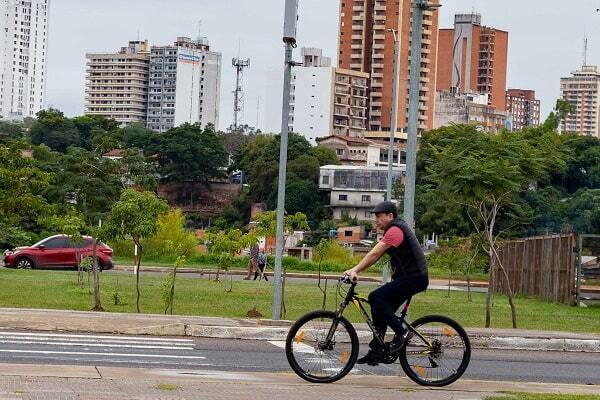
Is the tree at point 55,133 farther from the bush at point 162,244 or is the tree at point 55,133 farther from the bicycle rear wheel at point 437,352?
the bicycle rear wheel at point 437,352

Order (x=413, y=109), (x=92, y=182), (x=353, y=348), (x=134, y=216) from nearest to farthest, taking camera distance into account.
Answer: (x=353, y=348) < (x=413, y=109) < (x=134, y=216) < (x=92, y=182)

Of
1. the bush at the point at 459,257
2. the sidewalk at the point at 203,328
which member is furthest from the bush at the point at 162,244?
the sidewalk at the point at 203,328

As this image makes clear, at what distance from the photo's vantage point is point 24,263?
5050 cm

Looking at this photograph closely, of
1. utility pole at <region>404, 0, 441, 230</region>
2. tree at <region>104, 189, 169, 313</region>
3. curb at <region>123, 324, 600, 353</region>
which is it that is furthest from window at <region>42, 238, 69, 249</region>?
utility pole at <region>404, 0, 441, 230</region>

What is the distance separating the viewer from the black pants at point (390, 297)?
46.0 ft

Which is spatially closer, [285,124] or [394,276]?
[394,276]

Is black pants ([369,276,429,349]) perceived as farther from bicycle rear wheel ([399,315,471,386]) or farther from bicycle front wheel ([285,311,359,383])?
bicycle rear wheel ([399,315,471,386])

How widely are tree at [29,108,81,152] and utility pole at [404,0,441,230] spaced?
141 metres

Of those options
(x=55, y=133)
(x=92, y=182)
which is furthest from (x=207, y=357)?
(x=55, y=133)

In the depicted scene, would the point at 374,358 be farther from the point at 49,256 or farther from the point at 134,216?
the point at 49,256

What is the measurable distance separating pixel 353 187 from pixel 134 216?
10889 centimetres

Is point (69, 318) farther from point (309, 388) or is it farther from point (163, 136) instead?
point (163, 136)

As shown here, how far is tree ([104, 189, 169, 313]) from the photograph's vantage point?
83.9ft

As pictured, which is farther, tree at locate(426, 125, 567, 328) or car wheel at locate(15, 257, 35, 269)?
car wheel at locate(15, 257, 35, 269)
